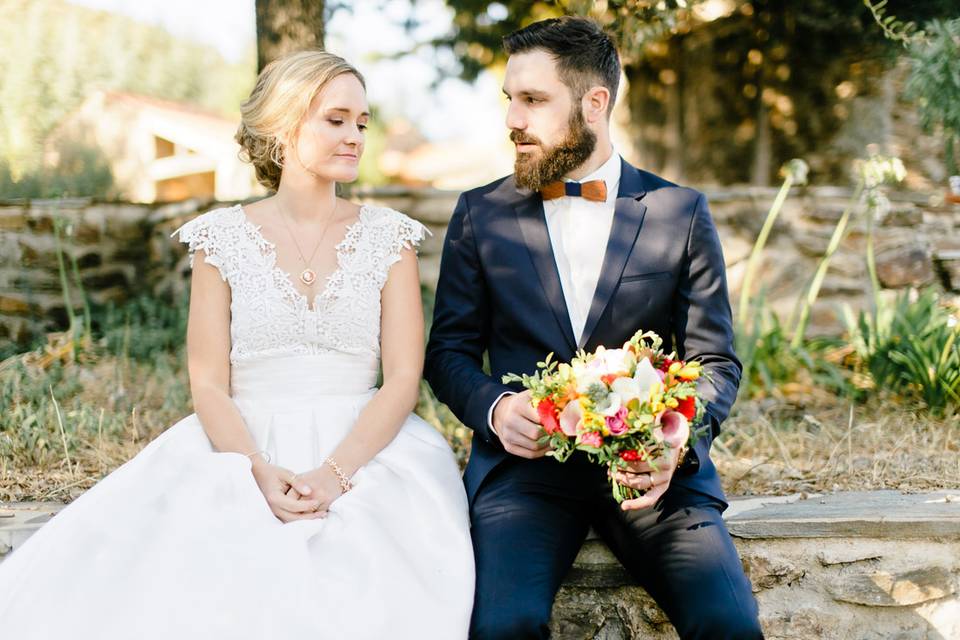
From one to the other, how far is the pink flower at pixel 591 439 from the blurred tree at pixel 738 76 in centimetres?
388

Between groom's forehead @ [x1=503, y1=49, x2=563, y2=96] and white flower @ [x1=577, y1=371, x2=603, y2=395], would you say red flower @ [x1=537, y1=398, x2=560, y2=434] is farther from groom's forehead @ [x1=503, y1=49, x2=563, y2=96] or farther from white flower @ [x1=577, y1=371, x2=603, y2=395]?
groom's forehead @ [x1=503, y1=49, x2=563, y2=96]

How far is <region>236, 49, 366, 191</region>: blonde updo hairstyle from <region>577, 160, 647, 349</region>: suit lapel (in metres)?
0.91

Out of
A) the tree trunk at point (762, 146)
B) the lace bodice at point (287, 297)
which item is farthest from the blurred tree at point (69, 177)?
the tree trunk at point (762, 146)

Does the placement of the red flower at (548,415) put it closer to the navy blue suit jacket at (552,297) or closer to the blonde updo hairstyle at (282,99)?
the navy blue suit jacket at (552,297)

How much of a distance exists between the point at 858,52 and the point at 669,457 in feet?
18.3

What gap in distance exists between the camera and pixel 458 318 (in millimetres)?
2830

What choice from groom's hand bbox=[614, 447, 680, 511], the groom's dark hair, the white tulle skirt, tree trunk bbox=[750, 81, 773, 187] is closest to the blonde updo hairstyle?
the groom's dark hair

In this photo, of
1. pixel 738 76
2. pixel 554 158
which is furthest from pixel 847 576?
pixel 738 76

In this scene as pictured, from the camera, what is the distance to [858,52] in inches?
264

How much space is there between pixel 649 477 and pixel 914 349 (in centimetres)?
247

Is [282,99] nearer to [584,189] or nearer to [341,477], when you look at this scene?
[584,189]

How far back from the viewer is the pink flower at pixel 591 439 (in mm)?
2062

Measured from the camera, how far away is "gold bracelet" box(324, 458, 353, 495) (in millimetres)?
2543

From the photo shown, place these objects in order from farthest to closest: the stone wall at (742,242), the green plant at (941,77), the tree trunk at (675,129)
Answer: the tree trunk at (675,129) → the stone wall at (742,242) → the green plant at (941,77)
